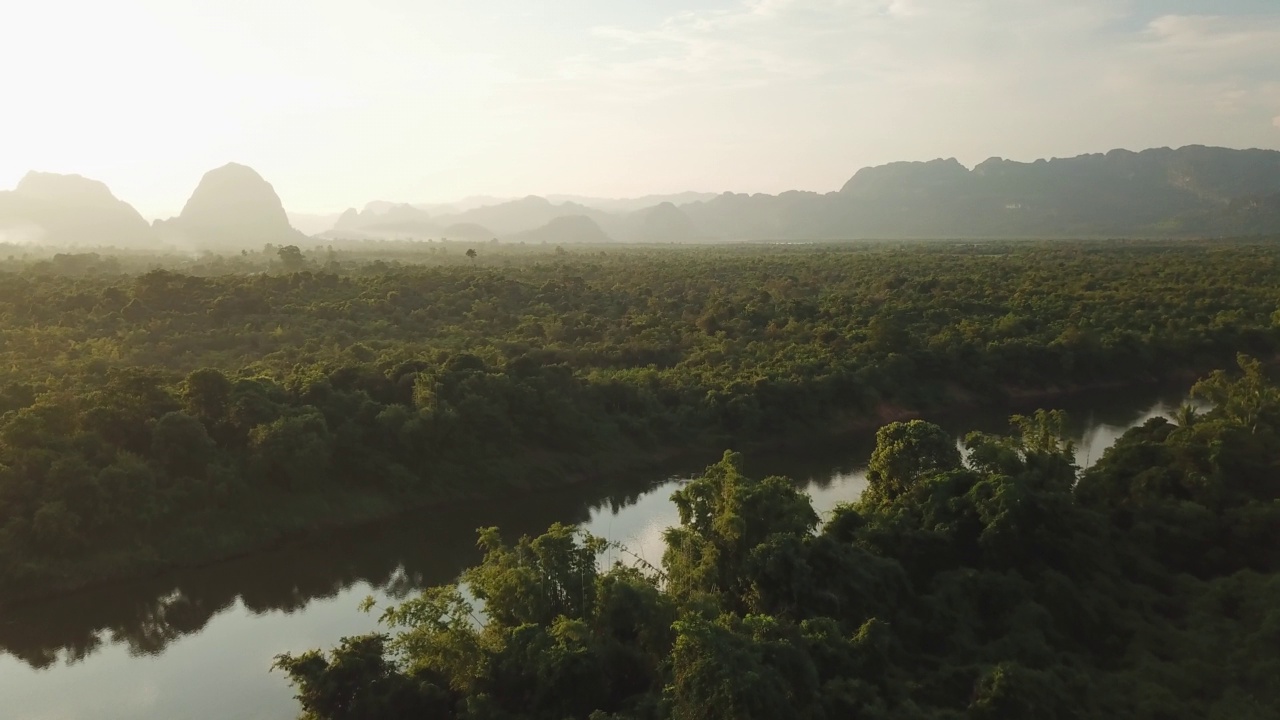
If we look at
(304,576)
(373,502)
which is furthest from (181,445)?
(373,502)

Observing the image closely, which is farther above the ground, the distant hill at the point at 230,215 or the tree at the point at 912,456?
the distant hill at the point at 230,215

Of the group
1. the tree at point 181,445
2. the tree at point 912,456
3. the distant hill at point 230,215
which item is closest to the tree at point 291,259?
the tree at point 181,445

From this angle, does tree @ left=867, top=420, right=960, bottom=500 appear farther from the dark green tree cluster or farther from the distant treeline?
the distant treeline

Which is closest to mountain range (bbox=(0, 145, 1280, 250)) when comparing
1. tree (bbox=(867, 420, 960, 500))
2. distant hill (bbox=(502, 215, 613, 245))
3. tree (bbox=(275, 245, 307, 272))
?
distant hill (bbox=(502, 215, 613, 245))

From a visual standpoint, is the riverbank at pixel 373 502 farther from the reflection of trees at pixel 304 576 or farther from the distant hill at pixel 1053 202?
the distant hill at pixel 1053 202

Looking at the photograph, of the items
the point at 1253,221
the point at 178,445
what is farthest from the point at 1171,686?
the point at 1253,221

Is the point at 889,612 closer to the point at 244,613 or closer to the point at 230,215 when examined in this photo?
the point at 244,613

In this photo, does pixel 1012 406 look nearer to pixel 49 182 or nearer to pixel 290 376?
pixel 290 376
